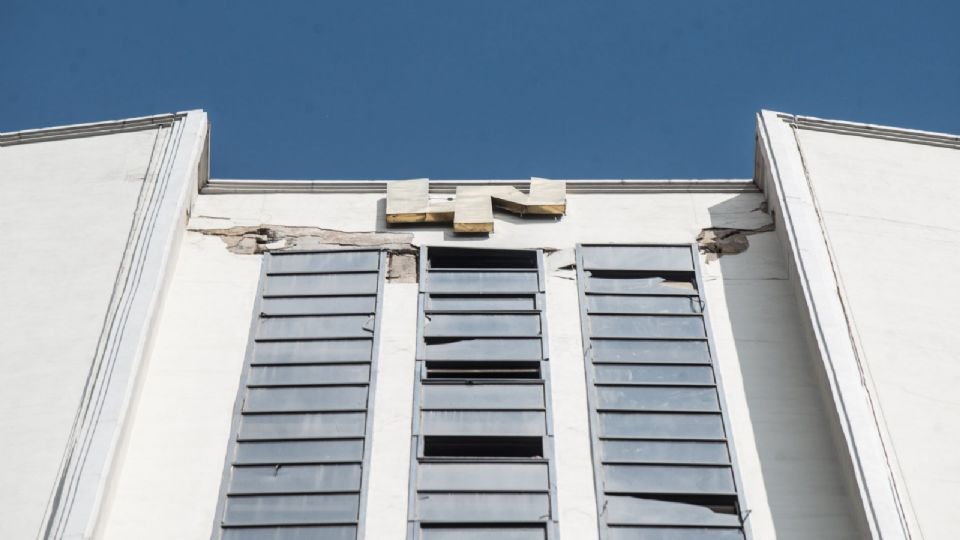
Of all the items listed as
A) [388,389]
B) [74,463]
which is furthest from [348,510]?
[74,463]

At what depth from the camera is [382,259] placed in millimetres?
16641

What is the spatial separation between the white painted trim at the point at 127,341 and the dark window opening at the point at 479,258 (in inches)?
127

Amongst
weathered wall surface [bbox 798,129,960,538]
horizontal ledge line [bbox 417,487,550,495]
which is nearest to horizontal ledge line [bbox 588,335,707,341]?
weathered wall surface [bbox 798,129,960,538]

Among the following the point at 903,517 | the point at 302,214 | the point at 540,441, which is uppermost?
the point at 302,214

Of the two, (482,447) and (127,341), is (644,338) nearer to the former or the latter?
(482,447)

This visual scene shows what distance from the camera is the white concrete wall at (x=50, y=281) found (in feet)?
44.2

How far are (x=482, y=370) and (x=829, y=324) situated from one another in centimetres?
385

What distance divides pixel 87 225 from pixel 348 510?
5494 mm

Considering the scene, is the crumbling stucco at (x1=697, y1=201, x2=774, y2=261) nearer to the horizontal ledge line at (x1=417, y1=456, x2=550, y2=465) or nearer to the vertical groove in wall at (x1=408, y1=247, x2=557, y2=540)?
the vertical groove in wall at (x1=408, y1=247, x2=557, y2=540)

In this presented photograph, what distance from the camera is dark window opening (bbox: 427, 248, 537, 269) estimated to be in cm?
1691

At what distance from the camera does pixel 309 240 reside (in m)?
17.1

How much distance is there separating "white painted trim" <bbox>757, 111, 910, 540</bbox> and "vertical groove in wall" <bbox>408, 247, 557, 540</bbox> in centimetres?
297

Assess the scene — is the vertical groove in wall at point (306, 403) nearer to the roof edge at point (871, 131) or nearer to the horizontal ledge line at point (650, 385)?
the horizontal ledge line at point (650, 385)

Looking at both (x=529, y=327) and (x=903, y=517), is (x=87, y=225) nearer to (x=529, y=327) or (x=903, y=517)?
(x=529, y=327)
